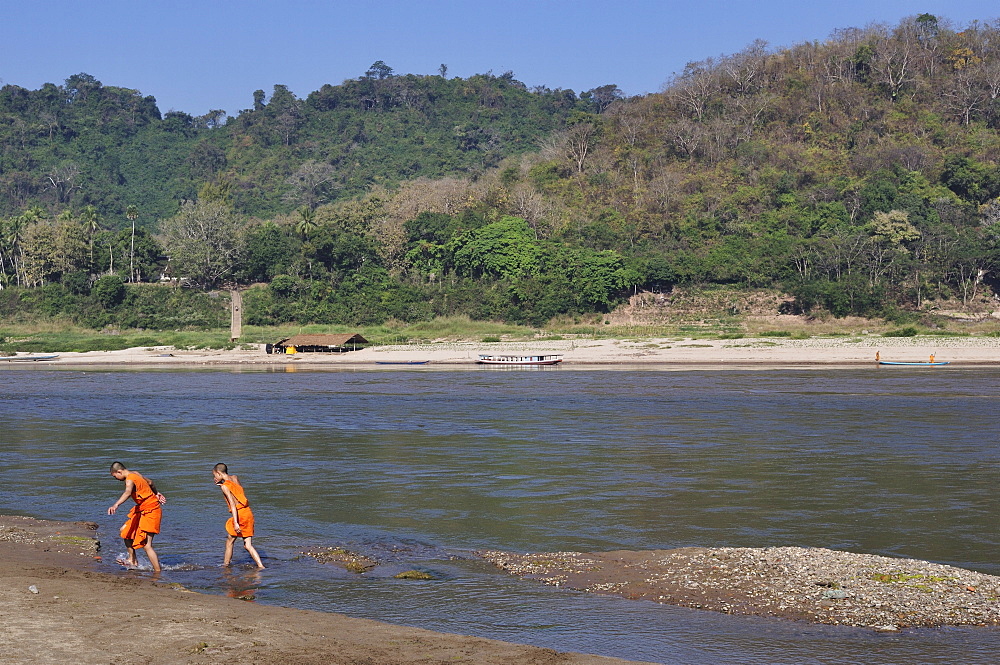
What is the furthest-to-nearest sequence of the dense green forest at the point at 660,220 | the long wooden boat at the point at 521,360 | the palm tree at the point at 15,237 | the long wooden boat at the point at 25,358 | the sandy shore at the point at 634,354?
1. the palm tree at the point at 15,237
2. the dense green forest at the point at 660,220
3. the long wooden boat at the point at 25,358
4. the long wooden boat at the point at 521,360
5. the sandy shore at the point at 634,354

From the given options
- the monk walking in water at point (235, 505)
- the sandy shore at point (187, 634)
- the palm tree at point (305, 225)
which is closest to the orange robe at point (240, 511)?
the monk walking in water at point (235, 505)

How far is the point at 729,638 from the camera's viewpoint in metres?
12.1

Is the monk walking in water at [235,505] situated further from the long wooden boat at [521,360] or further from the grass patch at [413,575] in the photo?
the long wooden boat at [521,360]

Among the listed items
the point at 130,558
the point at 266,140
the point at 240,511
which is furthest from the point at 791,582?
the point at 266,140

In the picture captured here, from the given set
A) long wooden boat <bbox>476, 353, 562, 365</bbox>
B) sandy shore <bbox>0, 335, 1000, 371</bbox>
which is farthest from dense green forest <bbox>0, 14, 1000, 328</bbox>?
long wooden boat <bbox>476, 353, 562, 365</bbox>

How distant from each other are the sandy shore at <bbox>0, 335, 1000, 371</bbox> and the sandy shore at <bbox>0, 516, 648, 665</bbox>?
4638 cm

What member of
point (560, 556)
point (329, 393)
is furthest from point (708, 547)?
point (329, 393)

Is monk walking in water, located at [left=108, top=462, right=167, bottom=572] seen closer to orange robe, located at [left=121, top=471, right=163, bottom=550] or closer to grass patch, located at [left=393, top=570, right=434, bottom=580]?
orange robe, located at [left=121, top=471, right=163, bottom=550]

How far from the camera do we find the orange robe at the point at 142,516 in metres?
15.2

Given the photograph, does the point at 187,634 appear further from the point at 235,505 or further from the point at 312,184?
the point at 312,184

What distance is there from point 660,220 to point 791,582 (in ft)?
271

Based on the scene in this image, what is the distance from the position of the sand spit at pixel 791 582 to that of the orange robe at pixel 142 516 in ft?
17.4

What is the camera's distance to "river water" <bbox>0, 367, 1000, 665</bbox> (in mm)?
13016

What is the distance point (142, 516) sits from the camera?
15.3 metres
